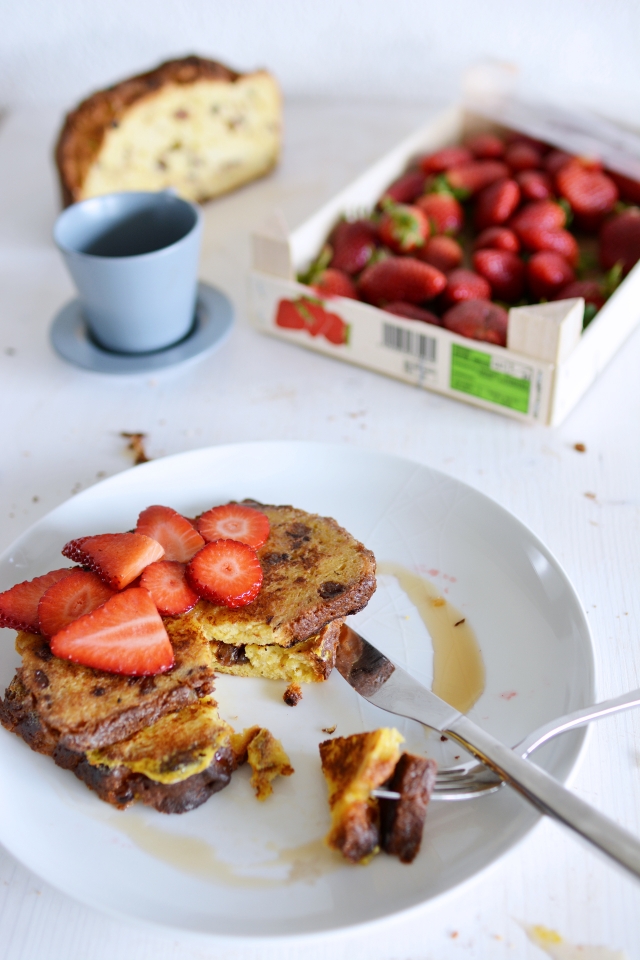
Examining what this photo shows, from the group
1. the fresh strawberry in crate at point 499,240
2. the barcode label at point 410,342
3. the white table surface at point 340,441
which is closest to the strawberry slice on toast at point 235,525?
the white table surface at point 340,441

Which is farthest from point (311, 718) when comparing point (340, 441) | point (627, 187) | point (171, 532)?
point (627, 187)

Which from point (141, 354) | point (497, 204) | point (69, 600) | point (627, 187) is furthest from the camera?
point (627, 187)

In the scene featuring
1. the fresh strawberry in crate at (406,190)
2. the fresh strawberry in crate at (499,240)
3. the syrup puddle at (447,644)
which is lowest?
the syrup puddle at (447,644)

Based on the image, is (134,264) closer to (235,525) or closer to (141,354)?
(141,354)

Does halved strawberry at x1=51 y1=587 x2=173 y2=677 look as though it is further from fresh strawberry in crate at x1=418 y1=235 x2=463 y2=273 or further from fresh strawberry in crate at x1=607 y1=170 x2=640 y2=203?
fresh strawberry in crate at x1=607 y1=170 x2=640 y2=203

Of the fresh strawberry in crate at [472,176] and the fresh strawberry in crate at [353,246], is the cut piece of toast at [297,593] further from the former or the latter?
the fresh strawberry in crate at [472,176]

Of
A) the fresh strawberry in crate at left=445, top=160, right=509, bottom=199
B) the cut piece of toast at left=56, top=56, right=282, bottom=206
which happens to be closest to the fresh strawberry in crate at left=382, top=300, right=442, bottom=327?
the fresh strawberry in crate at left=445, top=160, right=509, bottom=199
